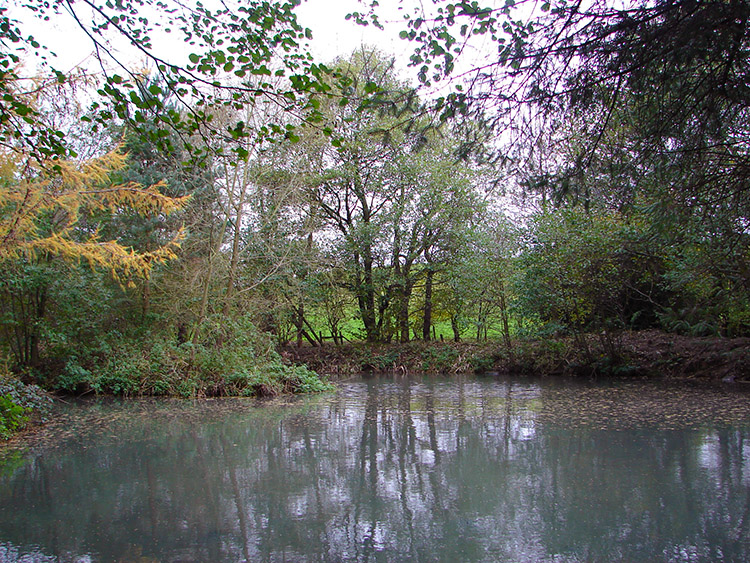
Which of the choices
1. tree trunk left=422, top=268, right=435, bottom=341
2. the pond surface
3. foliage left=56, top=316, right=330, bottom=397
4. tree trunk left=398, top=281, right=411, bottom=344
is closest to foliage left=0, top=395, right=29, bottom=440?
the pond surface

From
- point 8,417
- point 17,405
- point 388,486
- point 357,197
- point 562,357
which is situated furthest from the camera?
point 357,197

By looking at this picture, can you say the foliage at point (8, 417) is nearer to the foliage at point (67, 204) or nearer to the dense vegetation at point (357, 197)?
the dense vegetation at point (357, 197)

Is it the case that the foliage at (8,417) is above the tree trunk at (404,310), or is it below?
below

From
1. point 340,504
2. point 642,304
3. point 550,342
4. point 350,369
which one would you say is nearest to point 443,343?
point 350,369

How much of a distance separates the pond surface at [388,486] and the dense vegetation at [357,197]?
202 centimetres

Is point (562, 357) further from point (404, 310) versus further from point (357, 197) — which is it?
point (357, 197)

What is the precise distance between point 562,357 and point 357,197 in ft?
25.8

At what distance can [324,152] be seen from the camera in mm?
15773

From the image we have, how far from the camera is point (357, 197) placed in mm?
17250

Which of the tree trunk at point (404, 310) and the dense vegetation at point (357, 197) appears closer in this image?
the dense vegetation at point (357, 197)

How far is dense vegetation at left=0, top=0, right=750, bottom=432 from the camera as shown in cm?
412

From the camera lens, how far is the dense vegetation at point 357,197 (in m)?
4.12

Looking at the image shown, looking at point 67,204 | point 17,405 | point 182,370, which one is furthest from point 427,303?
point 17,405

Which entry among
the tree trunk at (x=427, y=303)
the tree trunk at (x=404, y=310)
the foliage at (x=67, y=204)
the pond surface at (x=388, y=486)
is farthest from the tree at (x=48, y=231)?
the tree trunk at (x=427, y=303)
